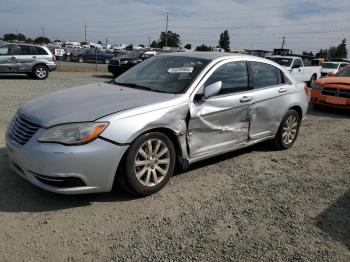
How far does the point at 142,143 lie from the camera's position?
3.52m

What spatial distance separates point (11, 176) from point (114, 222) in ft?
5.25

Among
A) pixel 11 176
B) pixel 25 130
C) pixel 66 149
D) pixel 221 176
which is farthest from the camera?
pixel 221 176

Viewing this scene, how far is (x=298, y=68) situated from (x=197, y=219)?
14064 millimetres

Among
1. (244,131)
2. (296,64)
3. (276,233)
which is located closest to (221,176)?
(244,131)

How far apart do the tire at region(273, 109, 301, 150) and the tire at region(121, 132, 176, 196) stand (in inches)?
93.3

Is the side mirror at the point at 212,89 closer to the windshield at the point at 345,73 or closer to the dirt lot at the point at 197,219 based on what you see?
the dirt lot at the point at 197,219

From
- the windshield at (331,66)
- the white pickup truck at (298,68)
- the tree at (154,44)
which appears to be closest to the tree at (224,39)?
the tree at (154,44)

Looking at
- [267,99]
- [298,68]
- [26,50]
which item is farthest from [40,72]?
[267,99]

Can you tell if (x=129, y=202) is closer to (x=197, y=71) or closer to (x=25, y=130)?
(x=25, y=130)

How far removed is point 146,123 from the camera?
11.4ft

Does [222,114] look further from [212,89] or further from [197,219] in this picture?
[197,219]

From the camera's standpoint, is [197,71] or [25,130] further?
[197,71]

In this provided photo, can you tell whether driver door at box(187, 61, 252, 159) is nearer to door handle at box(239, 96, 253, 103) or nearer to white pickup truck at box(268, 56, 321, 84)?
door handle at box(239, 96, 253, 103)

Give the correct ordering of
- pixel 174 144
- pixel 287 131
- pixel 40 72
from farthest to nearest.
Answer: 1. pixel 40 72
2. pixel 287 131
3. pixel 174 144
